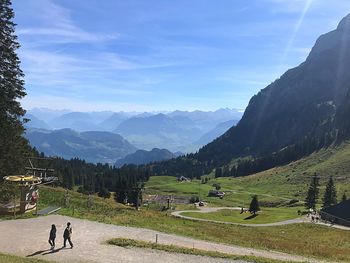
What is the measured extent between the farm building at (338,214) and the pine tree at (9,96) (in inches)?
3041

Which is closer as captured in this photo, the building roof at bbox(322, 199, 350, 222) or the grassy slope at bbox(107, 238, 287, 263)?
the grassy slope at bbox(107, 238, 287, 263)

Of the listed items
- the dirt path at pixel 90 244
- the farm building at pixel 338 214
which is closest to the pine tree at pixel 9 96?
the dirt path at pixel 90 244

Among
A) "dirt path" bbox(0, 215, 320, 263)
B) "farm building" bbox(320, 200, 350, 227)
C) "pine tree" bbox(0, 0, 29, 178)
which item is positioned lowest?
"farm building" bbox(320, 200, 350, 227)

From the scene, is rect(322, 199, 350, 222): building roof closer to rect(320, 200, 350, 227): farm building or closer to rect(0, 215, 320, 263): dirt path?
rect(320, 200, 350, 227): farm building

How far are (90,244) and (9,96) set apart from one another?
74.3 ft

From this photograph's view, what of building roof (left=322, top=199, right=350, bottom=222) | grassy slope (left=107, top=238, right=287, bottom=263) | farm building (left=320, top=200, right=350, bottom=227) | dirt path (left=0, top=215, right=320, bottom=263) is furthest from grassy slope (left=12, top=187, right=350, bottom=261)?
building roof (left=322, top=199, right=350, bottom=222)

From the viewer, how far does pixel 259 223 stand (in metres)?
97.3

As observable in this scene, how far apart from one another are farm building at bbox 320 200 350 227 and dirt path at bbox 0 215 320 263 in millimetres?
64056

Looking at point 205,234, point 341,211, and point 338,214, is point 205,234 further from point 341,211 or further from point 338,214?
point 341,211

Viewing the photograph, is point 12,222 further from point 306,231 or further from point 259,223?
point 259,223

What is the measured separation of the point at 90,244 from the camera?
3841 cm

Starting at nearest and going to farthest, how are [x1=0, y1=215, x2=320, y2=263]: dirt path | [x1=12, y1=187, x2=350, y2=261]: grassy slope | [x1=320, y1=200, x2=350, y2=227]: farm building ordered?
[x1=0, y1=215, x2=320, y2=263]: dirt path
[x1=12, y1=187, x2=350, y2=261]: grassy slope
[x1=320, y1=200, x2=350, y2=227]: farm building

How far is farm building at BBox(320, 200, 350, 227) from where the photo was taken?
10062cm

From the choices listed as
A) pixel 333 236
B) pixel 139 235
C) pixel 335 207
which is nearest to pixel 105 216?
pixel 139 235
